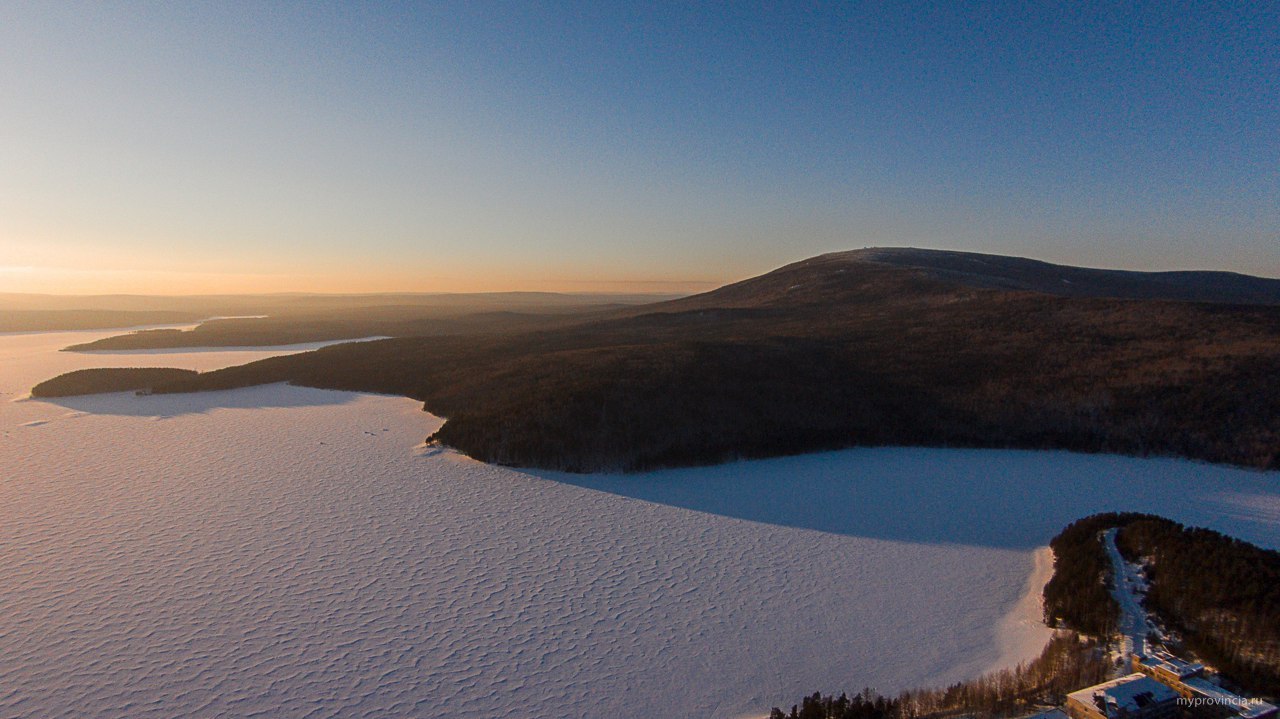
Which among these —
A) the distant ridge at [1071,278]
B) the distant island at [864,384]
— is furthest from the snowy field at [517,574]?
the distant ridge at [1071,278]

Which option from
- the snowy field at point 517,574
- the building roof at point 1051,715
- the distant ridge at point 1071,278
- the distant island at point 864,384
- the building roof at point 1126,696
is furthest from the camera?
the distant ridge at point 1071,278

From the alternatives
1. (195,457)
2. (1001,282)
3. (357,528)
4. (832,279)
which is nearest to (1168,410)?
(357,528)

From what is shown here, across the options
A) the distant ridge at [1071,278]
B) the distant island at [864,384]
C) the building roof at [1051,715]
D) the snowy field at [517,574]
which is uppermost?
the distant ridge at [1071,278]

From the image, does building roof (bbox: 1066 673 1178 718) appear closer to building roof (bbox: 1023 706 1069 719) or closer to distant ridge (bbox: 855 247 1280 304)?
building roof (bbox: 1023 706 1069 719)

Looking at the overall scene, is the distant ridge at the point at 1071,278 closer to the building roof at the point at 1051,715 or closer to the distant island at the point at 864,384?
the distant island at the point at 864,384

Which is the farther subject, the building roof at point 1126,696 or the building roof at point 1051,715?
the building roof at point 1051,715

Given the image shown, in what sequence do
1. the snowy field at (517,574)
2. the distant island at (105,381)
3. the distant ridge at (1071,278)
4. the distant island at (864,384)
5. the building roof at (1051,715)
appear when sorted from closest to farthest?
the building roof at (1051,715) → the snowy field at (517,574) → the distant island at (864,384) → the distant island at (105,381) → the distant ridge at (1071,278)

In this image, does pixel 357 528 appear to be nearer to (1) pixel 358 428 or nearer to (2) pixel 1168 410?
(1) pixel 358 428

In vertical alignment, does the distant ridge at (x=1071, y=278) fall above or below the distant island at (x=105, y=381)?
above
